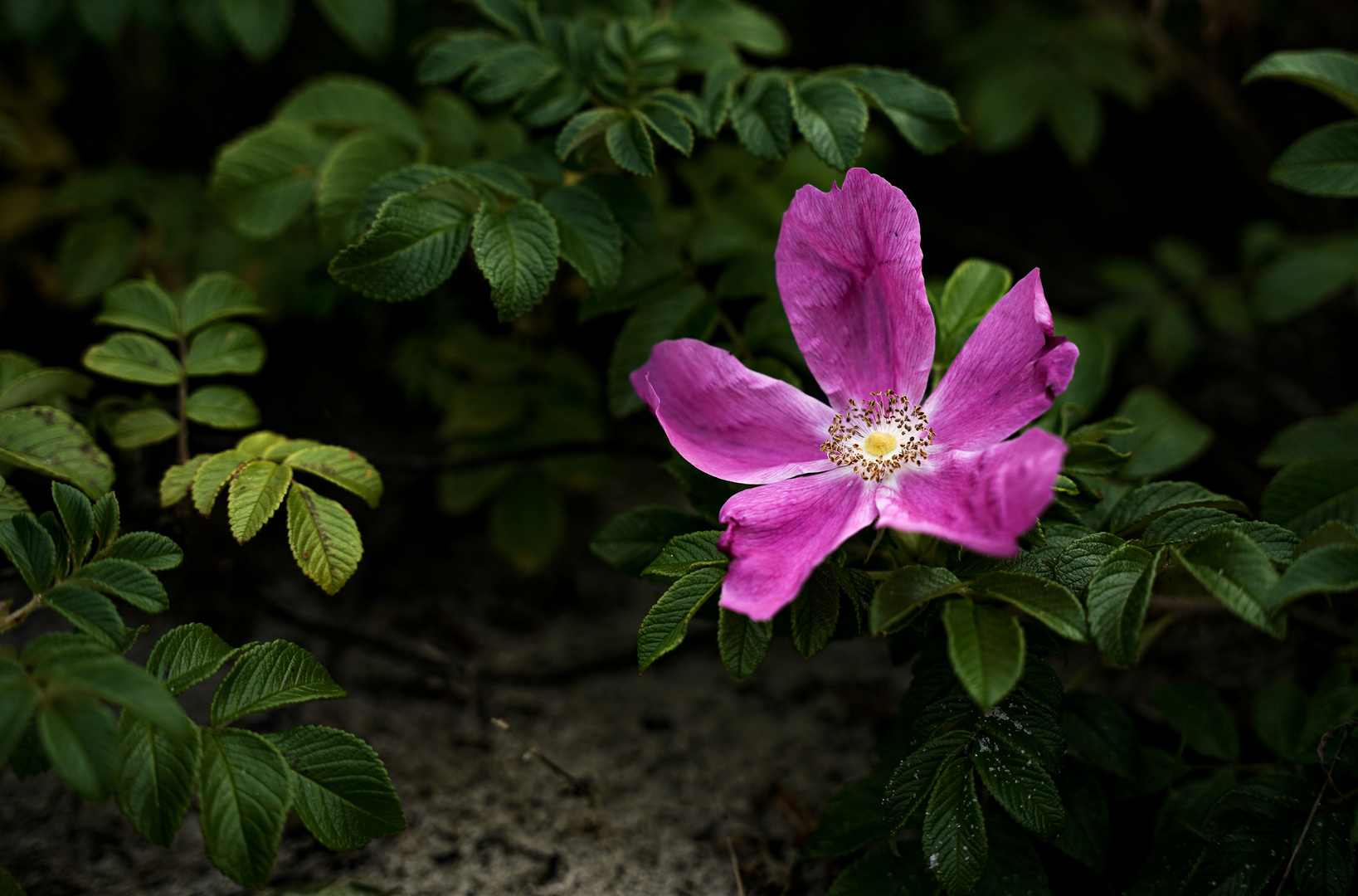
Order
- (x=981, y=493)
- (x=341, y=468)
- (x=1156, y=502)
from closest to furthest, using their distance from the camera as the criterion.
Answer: (x=981, y=493)
(x=1156, y=502)
(x=341, y=468)

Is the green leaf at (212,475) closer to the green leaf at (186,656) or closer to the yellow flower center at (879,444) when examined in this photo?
the green leaf at (186,656)

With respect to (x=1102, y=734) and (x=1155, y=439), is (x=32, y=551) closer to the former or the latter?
(x=1102, y=734)

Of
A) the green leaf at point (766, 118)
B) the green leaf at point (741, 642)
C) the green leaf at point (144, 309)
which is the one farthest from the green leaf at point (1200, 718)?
the green leaf at point (144, 309)

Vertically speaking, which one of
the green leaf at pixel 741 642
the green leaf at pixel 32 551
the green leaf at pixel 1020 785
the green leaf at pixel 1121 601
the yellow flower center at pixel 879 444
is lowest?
the green leaf at pixel 1020 785

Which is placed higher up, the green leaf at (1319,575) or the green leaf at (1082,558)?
the green leaf at (1319,575)

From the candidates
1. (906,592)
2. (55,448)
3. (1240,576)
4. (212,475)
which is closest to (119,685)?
(212,475)

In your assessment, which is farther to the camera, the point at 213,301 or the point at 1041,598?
the point at 213,301

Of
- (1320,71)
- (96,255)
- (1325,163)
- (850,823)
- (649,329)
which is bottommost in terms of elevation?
(850,823)

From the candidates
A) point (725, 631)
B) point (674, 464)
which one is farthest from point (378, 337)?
point (725, 631)
